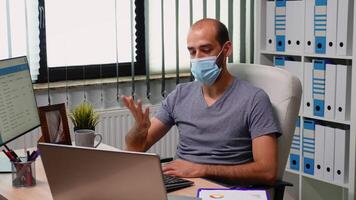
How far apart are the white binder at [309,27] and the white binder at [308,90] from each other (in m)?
0.11

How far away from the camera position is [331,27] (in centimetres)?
325

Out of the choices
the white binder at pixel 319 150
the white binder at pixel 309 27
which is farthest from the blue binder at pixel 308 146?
the white binder at pixel 309 27

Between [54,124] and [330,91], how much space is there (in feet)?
5.91

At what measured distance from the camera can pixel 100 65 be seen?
11.4ft

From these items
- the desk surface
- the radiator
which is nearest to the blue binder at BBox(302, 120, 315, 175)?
the radiator

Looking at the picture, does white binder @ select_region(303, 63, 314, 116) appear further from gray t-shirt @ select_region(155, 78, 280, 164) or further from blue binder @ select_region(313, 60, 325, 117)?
gray t-shirt @ select_region(155, 78, 280, 164)

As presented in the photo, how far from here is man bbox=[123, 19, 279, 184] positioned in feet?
7.14

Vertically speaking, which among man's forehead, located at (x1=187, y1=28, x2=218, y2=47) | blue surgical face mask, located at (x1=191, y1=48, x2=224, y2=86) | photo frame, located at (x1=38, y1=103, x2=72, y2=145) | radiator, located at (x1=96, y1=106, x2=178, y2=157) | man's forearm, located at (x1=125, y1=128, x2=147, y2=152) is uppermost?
man's forehead, located at (x1=187, y1=28, x2=218, y2=47)

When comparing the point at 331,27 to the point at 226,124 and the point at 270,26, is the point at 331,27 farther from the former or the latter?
the point at 226,124

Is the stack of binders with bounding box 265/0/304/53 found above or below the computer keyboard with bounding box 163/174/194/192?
above

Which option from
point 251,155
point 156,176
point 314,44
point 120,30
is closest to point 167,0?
point 120,30

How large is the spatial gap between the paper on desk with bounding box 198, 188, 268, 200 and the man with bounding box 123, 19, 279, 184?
350mm

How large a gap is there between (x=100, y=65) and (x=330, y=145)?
4.93 feet

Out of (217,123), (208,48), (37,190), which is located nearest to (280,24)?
(208,48)
